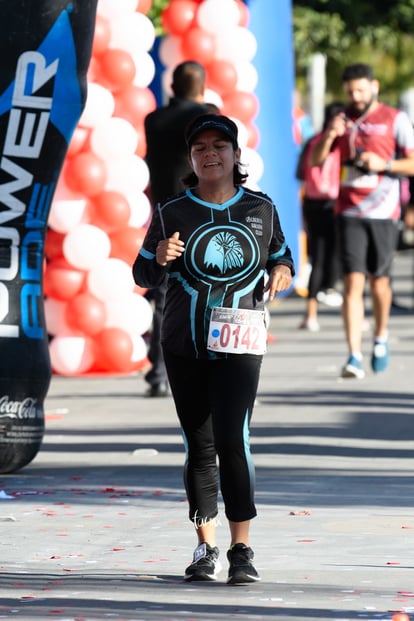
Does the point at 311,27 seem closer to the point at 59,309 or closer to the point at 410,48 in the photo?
the point at 410,48

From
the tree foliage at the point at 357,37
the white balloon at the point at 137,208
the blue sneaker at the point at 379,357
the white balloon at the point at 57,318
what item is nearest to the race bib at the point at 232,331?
the blue sneaker at the point at 379,357

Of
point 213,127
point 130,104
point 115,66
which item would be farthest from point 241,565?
point 130,104

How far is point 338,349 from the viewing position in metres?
15.0

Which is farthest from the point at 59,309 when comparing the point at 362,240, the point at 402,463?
the point at 402,463

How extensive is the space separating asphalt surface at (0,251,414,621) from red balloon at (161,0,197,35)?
4.01 metres

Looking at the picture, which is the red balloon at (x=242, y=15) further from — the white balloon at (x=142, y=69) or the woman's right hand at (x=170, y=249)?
the woman's right hand at (x=170, y=249)

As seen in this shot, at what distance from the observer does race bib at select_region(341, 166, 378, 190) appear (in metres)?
12.1

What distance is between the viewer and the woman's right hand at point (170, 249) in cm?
589

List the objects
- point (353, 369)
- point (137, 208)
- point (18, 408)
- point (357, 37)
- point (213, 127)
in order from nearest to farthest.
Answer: point (213, 127) → point (18, 408) → point (353, 369) → point (137, 208) → point (357, 37)

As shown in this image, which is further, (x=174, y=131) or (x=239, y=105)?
(x=239, y=105)

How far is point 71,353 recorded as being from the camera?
42.7 ft

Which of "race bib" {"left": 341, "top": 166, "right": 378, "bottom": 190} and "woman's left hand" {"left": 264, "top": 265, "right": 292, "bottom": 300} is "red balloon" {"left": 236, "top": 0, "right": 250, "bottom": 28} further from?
"woman's left hand" {"left": 264, "top": 265, "right": 292, "bottom": 300}

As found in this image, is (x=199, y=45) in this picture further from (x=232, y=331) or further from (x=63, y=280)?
(x=232, y=331)

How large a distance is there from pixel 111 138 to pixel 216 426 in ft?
23.0
